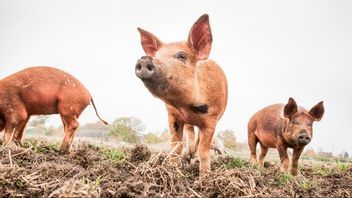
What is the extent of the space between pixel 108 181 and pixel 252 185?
132 centimetres

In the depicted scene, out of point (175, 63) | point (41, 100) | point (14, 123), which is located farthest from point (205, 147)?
point (14, 123)

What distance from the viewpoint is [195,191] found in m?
3.40

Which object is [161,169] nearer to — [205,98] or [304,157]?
[205,98]

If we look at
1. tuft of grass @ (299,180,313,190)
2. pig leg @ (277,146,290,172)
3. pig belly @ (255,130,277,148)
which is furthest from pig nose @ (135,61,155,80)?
pig belly @ (255,130,277,148)

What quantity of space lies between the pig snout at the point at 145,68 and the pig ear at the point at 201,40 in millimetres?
1045

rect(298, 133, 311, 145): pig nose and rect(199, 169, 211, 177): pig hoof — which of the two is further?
rect(298, 133, 311, 145): pig nose

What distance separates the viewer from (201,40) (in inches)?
187

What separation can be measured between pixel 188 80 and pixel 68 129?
10.6 feet

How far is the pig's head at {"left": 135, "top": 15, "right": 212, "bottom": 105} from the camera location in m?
3.85

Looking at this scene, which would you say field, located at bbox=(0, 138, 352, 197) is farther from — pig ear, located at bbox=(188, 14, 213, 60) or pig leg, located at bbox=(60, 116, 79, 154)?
pig leg, located at bbox=(60, 116, 79, 154)

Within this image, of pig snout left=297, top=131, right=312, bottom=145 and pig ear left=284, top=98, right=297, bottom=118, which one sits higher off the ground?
pig ear left=284, top=98, right=297, bottom=118

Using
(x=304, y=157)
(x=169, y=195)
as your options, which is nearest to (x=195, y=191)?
(x=169, y=195)

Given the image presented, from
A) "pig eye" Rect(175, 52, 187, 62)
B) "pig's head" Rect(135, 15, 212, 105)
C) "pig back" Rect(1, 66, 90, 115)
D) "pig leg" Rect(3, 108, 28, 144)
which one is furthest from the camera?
"pig back" Rect(1, 66, 90, 115)

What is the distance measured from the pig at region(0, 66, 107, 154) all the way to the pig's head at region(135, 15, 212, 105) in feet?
7.74
